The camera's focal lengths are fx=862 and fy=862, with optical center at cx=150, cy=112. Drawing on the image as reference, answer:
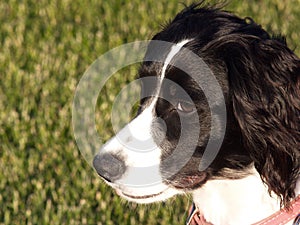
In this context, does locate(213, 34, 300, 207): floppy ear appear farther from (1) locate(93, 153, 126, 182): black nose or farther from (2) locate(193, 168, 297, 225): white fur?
(1) locate(93, 153, 126, 182): black nose

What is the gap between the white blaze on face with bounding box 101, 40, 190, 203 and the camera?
407cm

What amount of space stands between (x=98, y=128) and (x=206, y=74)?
2516 millimetres

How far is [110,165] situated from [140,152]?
0.16 meters

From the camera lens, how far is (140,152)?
4086mm

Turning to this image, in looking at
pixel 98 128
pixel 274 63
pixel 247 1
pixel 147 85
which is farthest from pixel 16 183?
pixel 247 1

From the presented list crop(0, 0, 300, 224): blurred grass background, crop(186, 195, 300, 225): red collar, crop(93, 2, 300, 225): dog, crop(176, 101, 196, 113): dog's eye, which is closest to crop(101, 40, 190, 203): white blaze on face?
crop(93, 2, 300, 225): dog

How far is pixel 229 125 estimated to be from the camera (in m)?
4.18

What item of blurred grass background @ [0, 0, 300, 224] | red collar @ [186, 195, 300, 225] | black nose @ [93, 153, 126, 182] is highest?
black nose @ [93, 153, 126, 182]

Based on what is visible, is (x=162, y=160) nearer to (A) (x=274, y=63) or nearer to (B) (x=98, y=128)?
(A) (x=274, y=63)

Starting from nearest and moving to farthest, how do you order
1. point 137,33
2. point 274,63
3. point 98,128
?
point 274,63 → point 98,128 → point 137,33

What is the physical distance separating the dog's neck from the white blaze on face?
0.96 feet

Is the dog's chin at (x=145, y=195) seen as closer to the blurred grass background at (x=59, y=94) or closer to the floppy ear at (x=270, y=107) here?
the floppy ear at (x=270, y=107)

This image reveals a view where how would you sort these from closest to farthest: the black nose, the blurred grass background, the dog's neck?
the black nose
the dog's neck
the blurred grass background

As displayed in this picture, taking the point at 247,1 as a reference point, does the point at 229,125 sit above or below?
above
